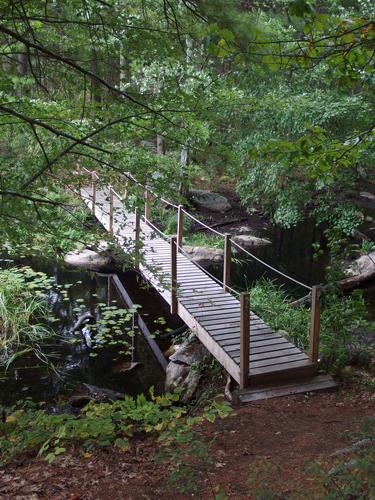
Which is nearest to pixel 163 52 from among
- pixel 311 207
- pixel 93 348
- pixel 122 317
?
pixel 93 348

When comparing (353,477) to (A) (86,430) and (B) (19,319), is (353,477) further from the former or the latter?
(B) (19,319)

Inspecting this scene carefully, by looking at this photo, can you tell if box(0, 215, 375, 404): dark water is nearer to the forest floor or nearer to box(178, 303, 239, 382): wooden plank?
box(178, 303, 239, 382): wooden plank

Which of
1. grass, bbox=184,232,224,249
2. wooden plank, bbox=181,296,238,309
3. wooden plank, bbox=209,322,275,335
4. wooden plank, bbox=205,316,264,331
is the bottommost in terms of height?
wooden plank, bbox=209,322,275,335

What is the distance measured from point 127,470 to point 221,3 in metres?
3.09

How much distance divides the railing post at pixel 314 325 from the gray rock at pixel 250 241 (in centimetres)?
760

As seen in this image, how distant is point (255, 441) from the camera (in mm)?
3490

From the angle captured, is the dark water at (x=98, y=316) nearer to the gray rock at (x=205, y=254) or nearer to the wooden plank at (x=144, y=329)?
the wooden plank at (x=144, y=329)

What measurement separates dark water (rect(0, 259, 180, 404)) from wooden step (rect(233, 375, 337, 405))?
1.56 metres

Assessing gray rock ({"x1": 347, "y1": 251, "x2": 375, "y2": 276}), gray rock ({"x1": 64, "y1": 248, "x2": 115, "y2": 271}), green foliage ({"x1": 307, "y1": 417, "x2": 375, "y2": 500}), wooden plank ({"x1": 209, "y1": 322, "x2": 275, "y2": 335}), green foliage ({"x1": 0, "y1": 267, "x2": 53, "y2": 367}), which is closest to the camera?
green foliage ({"x1": 307, "y1": 417, "x2": 375, "y2": 500})

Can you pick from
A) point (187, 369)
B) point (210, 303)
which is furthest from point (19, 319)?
point (210, 303)

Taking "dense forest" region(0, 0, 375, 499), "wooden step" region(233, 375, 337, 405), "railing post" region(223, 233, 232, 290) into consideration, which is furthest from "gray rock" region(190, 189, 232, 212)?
"wooden step" region(233, 375, 337, 405)

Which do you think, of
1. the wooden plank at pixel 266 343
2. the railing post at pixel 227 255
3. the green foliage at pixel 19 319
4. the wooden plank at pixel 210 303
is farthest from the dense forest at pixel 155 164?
the railing post at pixel 227 255

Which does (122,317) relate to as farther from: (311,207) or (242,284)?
(311,207)

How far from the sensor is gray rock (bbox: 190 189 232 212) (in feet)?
47.0
